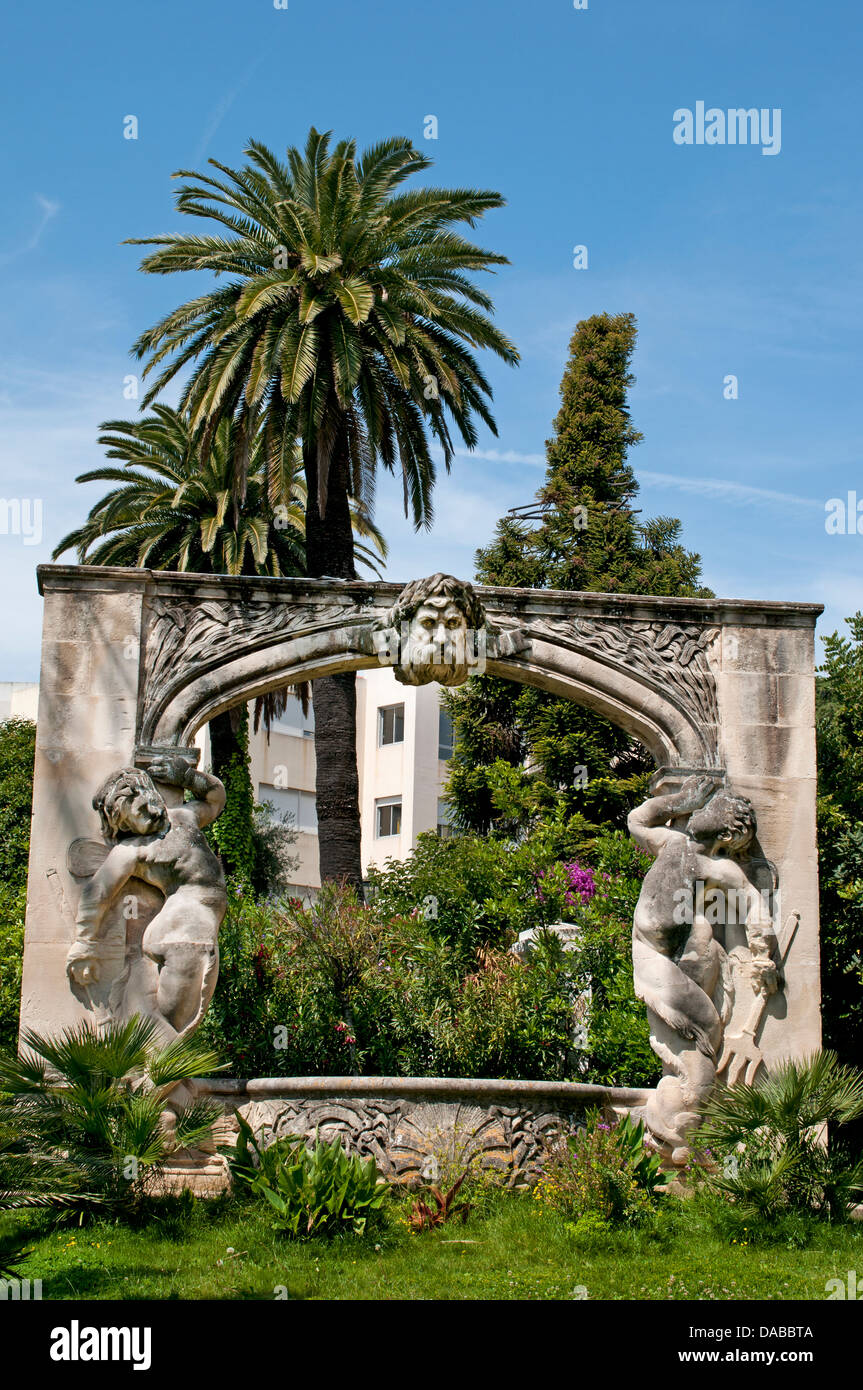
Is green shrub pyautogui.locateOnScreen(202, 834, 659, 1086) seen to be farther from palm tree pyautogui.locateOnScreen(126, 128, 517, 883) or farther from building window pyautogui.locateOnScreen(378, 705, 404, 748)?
building window pyautogui.locateOnScreen(378, 705, 404, 748)

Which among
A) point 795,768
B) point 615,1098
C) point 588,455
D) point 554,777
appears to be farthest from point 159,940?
point 588,455

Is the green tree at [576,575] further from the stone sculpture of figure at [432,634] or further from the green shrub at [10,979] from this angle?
the stone sculpture of figure at [432,634]

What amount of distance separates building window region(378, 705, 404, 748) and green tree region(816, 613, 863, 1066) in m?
26.5

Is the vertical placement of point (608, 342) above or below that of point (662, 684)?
above

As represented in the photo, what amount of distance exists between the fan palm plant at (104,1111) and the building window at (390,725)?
32288mm

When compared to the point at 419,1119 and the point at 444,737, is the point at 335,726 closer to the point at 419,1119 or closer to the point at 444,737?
the point at 419,1119

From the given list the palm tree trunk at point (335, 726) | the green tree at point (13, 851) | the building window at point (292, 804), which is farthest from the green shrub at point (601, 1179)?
the building window at point (292, 804)

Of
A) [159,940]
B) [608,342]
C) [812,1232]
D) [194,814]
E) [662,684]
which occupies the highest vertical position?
[608,342]

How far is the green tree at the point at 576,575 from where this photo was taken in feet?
78.5

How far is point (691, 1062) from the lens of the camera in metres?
10.8

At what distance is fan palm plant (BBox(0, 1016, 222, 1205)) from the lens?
883 centimetres

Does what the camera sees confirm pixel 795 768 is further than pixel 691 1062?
Yes
